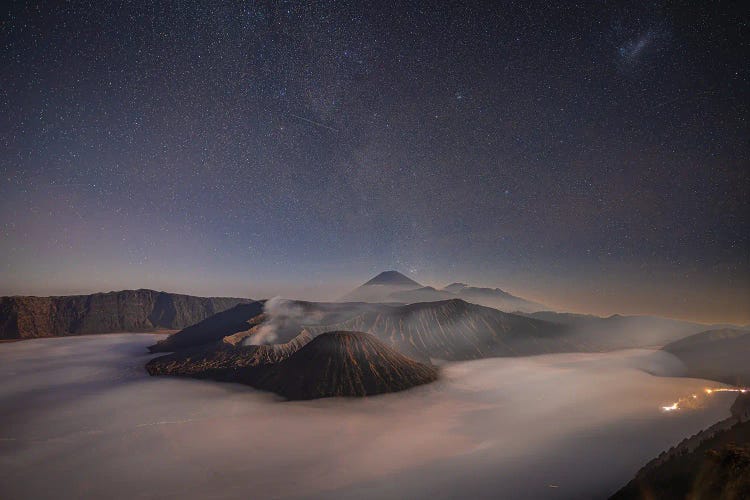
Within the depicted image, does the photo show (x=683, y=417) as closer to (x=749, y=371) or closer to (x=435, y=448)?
(x=435, y=448)

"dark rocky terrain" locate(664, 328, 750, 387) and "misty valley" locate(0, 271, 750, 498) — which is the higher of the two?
"dark rocky terrain" locate(664, 328, 750, 387)

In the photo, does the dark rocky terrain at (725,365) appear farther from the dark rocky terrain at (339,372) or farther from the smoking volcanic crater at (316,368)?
the dark rocky terrain at (339,372)

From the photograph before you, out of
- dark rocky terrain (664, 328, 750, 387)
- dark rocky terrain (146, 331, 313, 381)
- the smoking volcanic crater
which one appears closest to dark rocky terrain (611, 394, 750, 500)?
the smoking volcanic crater

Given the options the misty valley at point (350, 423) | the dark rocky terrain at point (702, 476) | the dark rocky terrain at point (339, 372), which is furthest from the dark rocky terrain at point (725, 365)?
the dark rocky terrain at point (702, 476)

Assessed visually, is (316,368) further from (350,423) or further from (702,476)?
(702,476)

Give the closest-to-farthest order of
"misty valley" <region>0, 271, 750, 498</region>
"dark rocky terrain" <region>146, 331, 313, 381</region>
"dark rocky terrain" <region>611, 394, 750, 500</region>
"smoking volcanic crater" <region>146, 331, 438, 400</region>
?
"dark rocky terrain" <region>611, 394, 750, 500</region> → "misty valley" <region>0, 271, 750, 498</region> → "smoking volcanic crater" <region>146, 331, 438, 400</region> → "dark rocky terrain" <region>146, 331, 313, 381</region>

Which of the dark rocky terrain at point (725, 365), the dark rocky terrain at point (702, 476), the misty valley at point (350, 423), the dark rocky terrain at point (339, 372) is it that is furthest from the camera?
the dark rocky terrain at point (725, 365)

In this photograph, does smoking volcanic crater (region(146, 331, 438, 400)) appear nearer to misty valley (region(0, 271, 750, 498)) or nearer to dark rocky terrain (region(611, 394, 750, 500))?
misty valley (region(0, 271, 750, 498))

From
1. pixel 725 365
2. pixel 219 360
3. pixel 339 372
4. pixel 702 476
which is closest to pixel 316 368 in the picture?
pixel 339 372

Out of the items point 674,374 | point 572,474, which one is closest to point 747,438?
point 572,474
